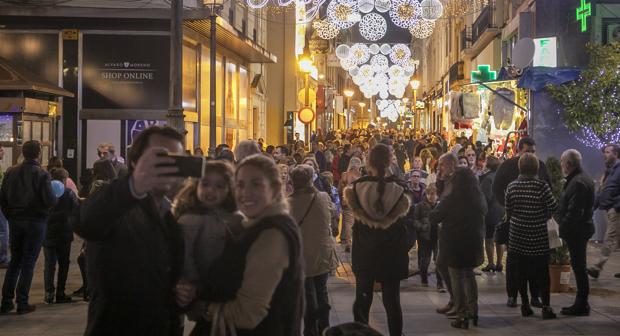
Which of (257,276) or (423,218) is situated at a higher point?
(257,276)

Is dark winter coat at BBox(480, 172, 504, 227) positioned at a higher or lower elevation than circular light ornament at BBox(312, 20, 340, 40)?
lower

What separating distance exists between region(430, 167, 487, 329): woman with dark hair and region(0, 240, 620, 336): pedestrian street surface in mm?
460

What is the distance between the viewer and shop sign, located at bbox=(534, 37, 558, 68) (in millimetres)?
19094

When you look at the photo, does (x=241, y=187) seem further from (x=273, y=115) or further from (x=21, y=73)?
(x=273, y=115)

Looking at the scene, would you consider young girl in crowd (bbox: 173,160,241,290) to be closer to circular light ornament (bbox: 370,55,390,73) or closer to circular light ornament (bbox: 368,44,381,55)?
circular light ornament (bbox: 368,44,381,55)

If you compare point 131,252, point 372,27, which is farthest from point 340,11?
point 131,252

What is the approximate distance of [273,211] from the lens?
4.21 meters

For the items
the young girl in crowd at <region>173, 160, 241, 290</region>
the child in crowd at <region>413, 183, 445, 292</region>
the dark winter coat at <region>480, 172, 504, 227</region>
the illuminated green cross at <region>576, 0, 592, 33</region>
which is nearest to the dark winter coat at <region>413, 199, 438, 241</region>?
the child in crowd at <region>413, 183, 445, 292</region>

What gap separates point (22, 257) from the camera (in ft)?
31.7

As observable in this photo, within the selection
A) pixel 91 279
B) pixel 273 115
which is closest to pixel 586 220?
pixel 91 279

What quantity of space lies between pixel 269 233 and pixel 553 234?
6.51 m

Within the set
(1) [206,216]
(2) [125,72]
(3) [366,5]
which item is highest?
(3) [366,5]

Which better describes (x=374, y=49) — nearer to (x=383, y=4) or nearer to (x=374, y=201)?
(x=383, y=4)

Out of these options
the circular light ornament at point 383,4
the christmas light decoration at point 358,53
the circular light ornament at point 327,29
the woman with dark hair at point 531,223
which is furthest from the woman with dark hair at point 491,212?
the christmas light decoration at point 358,53
